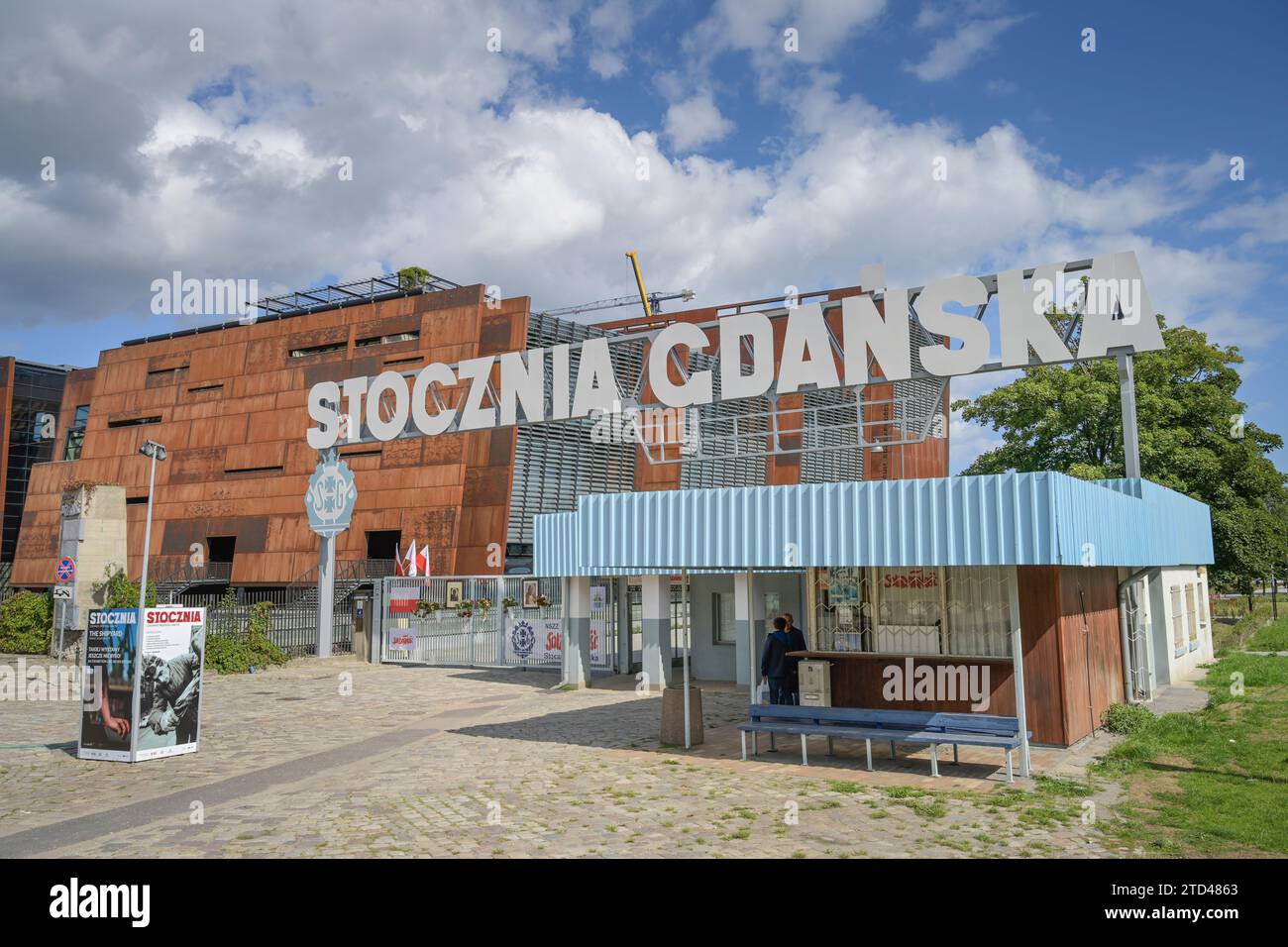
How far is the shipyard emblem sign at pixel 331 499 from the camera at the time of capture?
1177 inches

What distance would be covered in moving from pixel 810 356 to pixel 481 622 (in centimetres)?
1327

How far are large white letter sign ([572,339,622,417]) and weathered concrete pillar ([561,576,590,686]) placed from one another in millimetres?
4650

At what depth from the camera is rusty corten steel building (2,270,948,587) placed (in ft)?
140

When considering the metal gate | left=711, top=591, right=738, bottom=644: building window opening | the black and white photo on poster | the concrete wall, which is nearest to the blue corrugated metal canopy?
the black and white photo on poster

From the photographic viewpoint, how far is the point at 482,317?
4388 cm

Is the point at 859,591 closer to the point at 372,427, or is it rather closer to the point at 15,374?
the point at 372,427

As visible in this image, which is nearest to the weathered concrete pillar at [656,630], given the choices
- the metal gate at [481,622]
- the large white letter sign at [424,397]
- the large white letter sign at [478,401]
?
the metal gate at [481,622]

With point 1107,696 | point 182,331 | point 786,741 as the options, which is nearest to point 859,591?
point 786,741

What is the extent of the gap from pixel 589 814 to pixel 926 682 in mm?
6410

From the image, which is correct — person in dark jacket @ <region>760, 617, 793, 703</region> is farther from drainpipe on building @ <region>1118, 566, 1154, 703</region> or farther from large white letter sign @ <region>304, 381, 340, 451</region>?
large white letter sign @ <region>304, 381, 340, 451</region>

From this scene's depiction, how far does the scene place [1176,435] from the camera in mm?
37469

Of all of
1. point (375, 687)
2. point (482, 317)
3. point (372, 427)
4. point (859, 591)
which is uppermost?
point (482, 317)

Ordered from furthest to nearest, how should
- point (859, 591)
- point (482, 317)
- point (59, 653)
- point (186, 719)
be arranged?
point (482, 317), point (59, 653), point (859, 591), point (186, 719)

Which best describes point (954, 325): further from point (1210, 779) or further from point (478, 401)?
point (478, 401)
